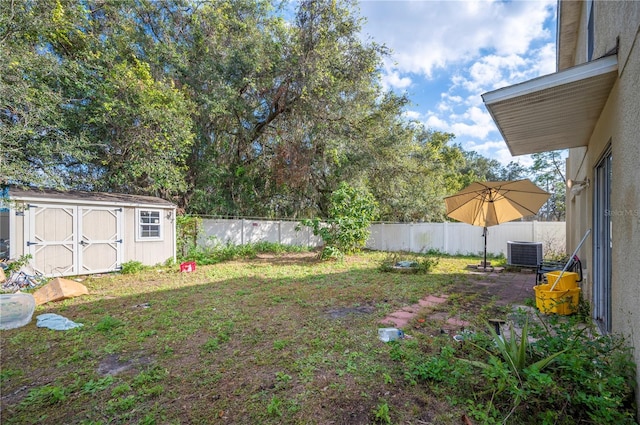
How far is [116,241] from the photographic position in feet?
24.6

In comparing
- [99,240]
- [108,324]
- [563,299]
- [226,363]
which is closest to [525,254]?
[563,299]

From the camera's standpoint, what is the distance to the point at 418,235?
11.9 m

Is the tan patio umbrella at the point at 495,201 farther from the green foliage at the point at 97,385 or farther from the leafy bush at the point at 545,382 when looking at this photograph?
the green foliage at the point at 97,385

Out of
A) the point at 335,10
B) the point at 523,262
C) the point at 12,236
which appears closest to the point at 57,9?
the point at 12,236

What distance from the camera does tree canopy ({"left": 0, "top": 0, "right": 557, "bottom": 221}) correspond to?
6734mm

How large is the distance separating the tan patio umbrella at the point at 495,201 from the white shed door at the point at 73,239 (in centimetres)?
908

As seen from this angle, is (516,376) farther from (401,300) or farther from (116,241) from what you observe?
(116,241)

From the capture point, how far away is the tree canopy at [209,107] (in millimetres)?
6734

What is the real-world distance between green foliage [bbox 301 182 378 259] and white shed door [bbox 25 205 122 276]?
18.4 ft

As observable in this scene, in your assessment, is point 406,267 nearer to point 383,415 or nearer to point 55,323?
point 383,415

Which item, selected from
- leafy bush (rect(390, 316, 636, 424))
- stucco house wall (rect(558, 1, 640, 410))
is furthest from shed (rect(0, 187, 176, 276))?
stucco house wall (rect(558, 1, 640, 410))

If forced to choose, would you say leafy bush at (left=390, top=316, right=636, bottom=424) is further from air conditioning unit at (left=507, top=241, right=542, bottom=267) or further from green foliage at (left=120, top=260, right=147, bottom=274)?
green foliage at (left=120, top=260, right=147, bottom=274)

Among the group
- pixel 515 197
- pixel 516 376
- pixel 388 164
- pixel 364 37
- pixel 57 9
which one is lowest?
pixel 516 376

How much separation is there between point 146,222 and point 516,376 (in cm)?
899
